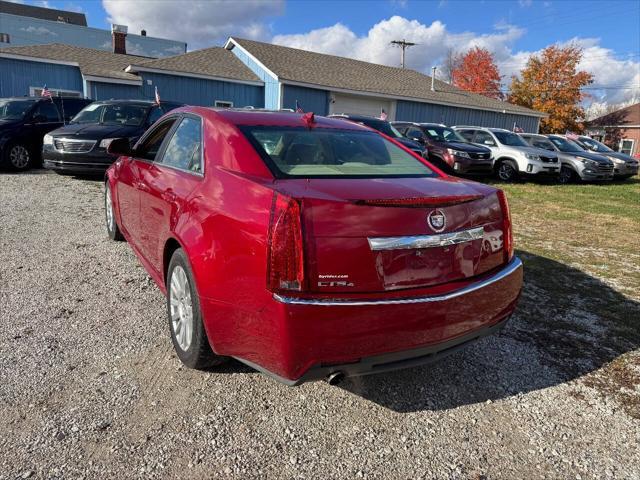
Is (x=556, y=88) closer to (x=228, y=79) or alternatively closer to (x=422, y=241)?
(x=228, y=79)

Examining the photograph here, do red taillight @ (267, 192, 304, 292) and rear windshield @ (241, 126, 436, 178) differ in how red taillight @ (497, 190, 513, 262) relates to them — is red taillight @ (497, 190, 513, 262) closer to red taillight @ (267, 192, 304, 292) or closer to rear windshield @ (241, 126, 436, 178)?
rear windshield @ (241, 126, 436, 178)

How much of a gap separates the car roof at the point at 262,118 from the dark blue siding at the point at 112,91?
19177 mm

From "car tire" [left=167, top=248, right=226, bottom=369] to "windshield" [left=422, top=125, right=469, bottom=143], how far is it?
1272 cm

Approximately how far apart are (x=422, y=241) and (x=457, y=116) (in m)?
28.8

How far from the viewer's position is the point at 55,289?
422cm

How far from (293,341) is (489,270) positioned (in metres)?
1.25

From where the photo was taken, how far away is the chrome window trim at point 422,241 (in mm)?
2238

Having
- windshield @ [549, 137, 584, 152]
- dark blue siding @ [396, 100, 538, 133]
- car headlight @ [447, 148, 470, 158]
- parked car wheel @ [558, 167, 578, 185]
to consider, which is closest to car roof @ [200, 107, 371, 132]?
car headlight @ [447, 148, 470, 158]

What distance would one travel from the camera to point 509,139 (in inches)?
615

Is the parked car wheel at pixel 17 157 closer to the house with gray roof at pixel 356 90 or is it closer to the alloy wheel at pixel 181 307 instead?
the alloy wheel at pixel 181 307

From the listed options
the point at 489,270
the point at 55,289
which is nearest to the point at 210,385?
the point at 489,270

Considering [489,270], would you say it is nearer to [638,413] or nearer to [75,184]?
[638,413]

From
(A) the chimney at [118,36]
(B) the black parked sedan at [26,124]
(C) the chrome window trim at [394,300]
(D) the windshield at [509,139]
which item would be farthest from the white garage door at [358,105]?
(C) the chrome window trim at [394,300]

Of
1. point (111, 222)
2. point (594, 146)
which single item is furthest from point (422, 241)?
point (594, 146)
